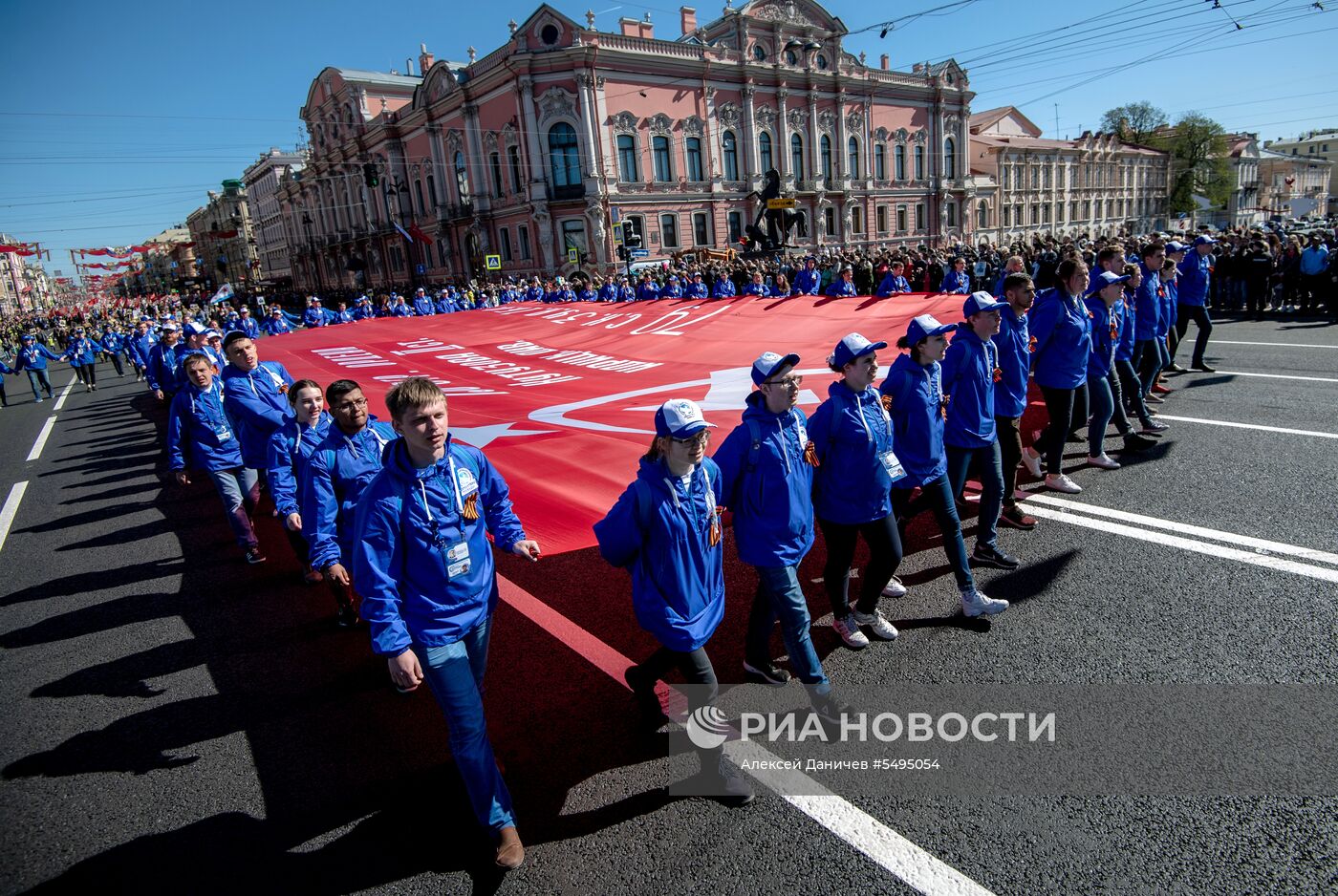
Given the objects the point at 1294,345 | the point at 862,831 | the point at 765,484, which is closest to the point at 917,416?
the point at 765,484

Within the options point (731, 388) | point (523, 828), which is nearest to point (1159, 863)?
point (523, 828)

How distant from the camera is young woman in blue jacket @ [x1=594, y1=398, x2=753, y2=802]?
3066mm

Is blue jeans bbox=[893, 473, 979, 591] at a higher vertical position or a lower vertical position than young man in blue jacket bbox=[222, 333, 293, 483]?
lower

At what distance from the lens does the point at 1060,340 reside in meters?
6.32

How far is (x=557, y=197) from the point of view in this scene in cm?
3984

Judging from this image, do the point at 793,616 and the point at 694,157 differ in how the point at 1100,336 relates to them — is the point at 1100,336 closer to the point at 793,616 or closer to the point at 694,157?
the point at 793,616

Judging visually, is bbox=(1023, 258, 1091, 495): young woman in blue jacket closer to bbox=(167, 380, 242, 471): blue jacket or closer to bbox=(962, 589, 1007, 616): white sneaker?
bbox=(962, 589, 1007, 616): white sneaker

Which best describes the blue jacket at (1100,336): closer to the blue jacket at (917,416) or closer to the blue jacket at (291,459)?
the blue jacket at (917,416)

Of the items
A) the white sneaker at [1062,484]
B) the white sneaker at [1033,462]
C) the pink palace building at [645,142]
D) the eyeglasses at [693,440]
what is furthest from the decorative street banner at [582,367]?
the pink palace building at [645,142]

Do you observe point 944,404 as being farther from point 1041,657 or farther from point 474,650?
point 474,650

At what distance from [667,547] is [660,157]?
42827mm

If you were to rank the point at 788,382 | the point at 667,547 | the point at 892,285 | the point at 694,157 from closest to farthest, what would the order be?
the point at 667,547
the point at 788,382
the point at 892,285
the point at 694,157

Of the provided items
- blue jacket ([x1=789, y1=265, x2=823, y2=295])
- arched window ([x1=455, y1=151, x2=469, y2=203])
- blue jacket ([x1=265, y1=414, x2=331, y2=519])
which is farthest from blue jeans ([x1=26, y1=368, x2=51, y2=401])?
arched window ([x1=455, y1=151, x2=469, y2=203])

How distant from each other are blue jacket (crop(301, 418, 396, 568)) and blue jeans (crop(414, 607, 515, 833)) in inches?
54.9
